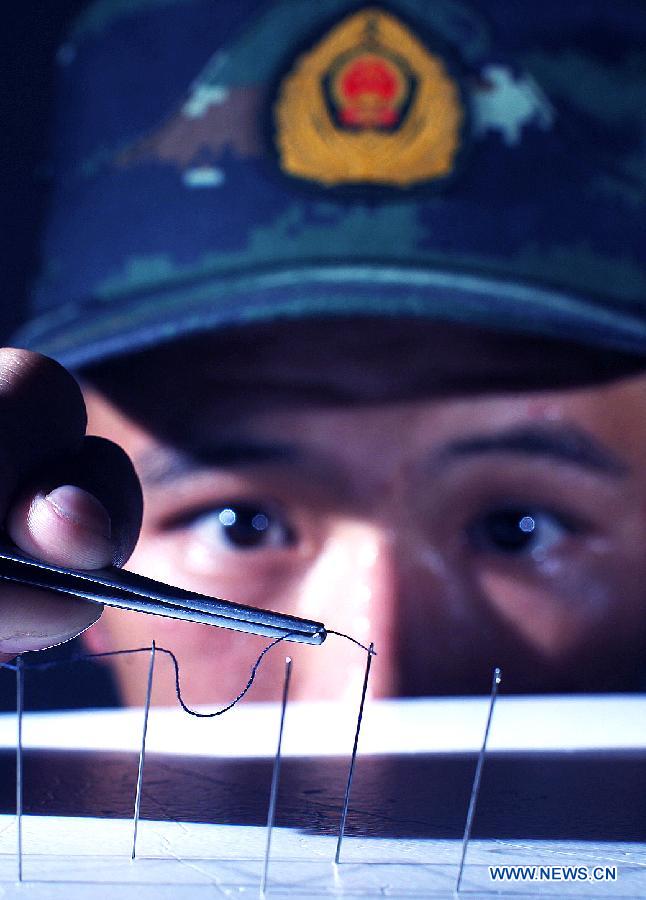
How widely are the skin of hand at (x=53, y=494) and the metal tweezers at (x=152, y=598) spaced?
0.12 ft

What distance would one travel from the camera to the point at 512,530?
812mm

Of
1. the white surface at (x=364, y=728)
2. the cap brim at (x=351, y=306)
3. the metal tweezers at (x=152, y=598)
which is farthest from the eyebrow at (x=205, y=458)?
the metal tweezers at (x=152, y=598)

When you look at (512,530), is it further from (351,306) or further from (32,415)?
(32,415)

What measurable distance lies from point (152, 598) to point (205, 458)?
543mm

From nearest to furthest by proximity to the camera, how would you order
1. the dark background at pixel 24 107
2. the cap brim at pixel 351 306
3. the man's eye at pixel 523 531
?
1. the cap brim at pixel 351 306
2. the man's eye at pixel 523 531
3. the dark background at pixel 24 107

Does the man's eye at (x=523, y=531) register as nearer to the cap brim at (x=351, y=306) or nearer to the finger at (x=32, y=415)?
the cap brim at (x=351, y=306)

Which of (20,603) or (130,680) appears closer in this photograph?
(20,603)

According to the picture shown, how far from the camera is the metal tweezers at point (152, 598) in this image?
0.25m

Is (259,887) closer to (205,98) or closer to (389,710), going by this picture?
(389,710)

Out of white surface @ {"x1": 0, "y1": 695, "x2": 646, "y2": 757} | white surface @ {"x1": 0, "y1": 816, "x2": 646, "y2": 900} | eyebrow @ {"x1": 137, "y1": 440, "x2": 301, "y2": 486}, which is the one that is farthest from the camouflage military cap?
white surface @ {"x1": 0, "y1": 816, "x2": 646, "y2": 900}

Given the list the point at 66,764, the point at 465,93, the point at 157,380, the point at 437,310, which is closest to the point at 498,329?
the point at 437,310

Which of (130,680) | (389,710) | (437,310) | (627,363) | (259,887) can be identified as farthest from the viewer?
(130,680)

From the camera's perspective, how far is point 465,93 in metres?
0.71

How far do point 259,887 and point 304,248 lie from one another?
0.52m
